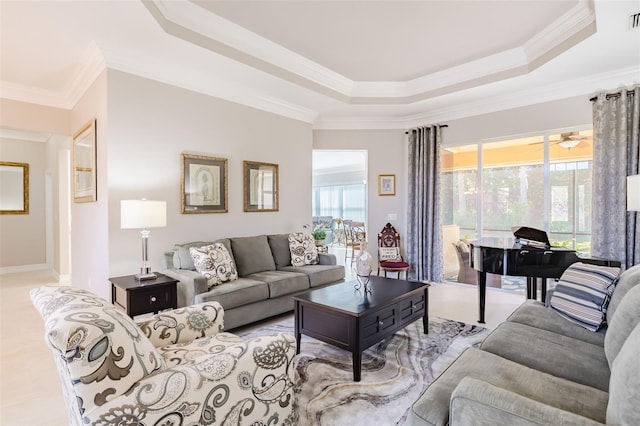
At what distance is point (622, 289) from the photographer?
209 cm

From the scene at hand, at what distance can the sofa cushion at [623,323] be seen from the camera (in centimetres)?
153

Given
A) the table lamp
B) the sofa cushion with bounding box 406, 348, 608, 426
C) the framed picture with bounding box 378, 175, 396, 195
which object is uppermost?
the framed picture with bounding box 378, 175, 396, 195

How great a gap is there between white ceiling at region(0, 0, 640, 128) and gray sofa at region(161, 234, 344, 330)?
6.67 ft

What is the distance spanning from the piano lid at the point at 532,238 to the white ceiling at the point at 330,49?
1.96 meters

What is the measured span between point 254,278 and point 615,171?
4467mm

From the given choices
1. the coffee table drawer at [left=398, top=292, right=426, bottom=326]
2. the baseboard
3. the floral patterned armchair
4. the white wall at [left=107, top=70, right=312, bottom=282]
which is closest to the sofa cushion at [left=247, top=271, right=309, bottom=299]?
the white wall at [left=107, top=70, right=312, bottom=282]

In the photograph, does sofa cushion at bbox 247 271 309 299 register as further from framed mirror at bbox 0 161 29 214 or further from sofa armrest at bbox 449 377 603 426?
framed mirror at bbox 0 161 29 214

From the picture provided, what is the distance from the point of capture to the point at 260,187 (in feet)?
16.2

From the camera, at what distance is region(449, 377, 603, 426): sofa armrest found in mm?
1091

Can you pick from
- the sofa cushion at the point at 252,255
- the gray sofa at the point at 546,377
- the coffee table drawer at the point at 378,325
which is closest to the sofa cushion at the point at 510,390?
the gray sofa at the point at 546,377

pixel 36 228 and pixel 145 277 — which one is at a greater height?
pixel 36 228

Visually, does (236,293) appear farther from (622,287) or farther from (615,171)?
(615,171)

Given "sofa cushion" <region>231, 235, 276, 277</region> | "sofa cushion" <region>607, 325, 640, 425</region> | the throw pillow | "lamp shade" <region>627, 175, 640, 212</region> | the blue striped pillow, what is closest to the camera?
"sofa cushion" <region>607, 325, 640, 425</region>

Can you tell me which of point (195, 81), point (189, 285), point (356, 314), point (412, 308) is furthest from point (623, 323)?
point (195, 81)
